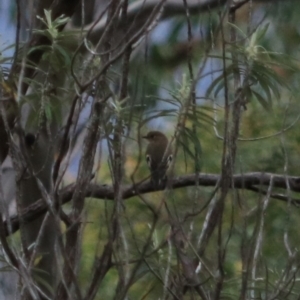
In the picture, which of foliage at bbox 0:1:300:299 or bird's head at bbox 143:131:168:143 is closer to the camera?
foliage at bbox 0:1:300:299

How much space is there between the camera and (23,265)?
1851 millimetres

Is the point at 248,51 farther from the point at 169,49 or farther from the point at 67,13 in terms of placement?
the point at 169,49

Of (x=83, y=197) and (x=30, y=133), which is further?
(x=30, y=133)

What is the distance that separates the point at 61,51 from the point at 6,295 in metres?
1.47

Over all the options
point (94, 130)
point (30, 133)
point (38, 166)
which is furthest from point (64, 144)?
Answer: point (38, 166)

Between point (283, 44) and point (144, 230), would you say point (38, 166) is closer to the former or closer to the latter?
point (144, 230)

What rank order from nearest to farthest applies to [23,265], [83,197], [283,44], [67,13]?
[23,265] < [83,197] < [67,13] < [283,44]

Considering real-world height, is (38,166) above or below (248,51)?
below

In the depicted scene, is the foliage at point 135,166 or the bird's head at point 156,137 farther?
the bird's head at point 156,137

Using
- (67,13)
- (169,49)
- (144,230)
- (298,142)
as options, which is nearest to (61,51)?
(67,13)

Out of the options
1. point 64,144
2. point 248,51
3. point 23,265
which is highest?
point 248,51

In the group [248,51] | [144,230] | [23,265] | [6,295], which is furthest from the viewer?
[144,230]

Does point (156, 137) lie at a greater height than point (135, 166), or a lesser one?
lesser

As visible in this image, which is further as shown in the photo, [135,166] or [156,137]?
[156,137]
